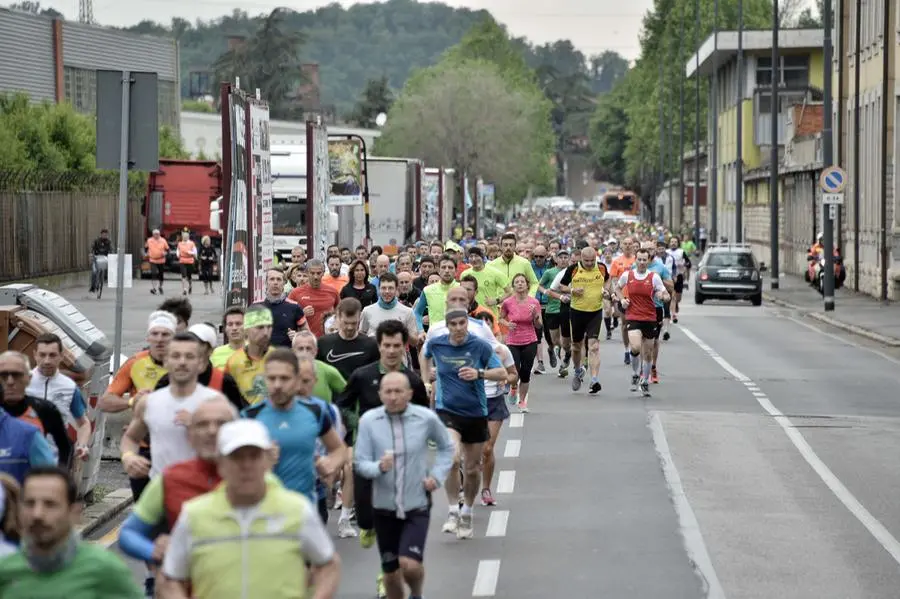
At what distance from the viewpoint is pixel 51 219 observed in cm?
4581

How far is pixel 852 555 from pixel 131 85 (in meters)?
7.02

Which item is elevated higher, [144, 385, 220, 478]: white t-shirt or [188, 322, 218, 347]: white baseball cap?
[188, 322, 218, 347]: white baseball cap

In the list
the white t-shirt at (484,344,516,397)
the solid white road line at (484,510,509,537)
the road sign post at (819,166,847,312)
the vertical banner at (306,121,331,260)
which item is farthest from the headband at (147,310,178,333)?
the road sign post at (819,166,847,312)

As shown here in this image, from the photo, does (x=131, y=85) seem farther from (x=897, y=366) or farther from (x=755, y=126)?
(x=755, y=126)

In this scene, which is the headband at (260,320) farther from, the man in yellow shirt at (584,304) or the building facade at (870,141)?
the building facade at (870,141)

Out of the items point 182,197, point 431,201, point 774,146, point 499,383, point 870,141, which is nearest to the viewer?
point 499,383

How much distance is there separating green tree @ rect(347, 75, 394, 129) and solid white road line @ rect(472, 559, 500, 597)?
170 metres

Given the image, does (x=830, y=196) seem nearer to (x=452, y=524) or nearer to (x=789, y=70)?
(x=452, y=524)

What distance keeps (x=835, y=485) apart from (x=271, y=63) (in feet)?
487

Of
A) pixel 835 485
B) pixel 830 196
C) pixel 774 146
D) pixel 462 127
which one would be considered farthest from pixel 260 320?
pixel 462 127

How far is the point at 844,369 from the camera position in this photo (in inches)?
1087

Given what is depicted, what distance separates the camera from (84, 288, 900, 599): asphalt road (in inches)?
447

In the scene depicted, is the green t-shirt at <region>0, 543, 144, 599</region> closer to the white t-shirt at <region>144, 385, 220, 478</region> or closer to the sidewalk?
the white t-shirt at <region>144, 385, 220, 478</region>

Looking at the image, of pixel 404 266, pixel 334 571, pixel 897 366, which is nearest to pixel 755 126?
pixel 897 366
